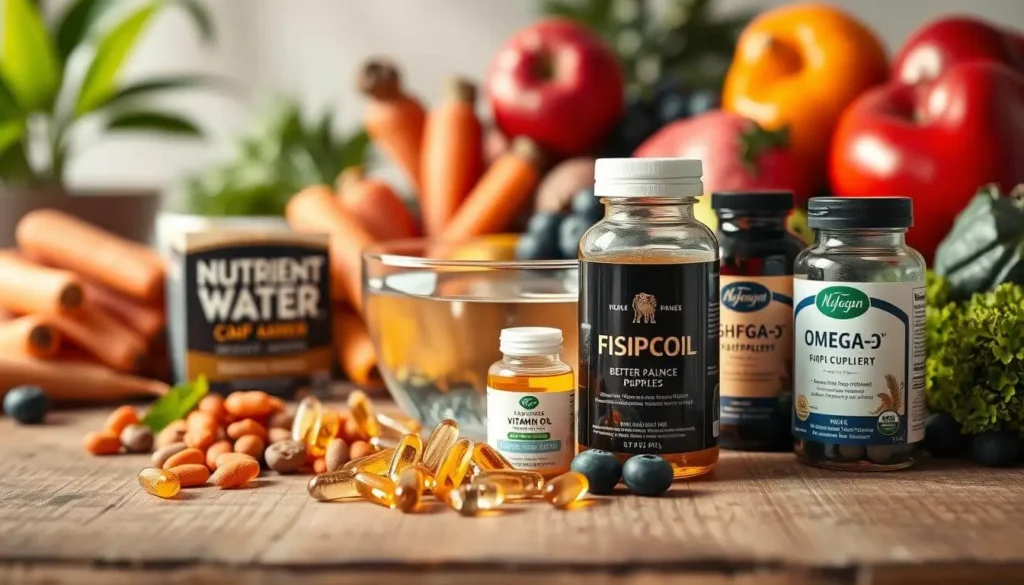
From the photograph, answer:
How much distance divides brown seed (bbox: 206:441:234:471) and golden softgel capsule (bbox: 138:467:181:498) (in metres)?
0.07

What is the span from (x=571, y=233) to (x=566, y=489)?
51 centimetres

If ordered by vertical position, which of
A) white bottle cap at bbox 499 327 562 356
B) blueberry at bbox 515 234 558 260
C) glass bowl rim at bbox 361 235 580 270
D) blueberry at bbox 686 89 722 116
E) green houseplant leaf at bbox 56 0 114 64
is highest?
green houseplant leaf at bbox 56 0 114 64

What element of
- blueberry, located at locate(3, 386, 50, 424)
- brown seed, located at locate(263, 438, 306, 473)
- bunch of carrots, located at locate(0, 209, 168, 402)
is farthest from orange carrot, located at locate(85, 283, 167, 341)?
brown seed, located at locate(263, 438, 306, 473)

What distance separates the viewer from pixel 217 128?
223 centimetres

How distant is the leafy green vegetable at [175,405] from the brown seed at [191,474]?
22 cm

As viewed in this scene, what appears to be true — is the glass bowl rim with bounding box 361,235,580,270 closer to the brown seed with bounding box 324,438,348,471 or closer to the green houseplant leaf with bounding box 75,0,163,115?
the brown seed with bounding box 324,438,348,471

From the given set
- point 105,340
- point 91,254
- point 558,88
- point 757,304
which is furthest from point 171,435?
point 558,88

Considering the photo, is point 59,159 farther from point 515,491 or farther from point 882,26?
point 882,26

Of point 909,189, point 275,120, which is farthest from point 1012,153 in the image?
point 275,120

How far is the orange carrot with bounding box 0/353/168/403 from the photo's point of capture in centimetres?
131

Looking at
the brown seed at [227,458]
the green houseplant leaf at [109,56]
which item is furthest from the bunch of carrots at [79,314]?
the brown seed at [227,458]

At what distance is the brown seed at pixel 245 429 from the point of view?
1.05m

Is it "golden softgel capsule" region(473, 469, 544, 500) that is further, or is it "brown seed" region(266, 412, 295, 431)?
"brown seed" region(266, 412, 295, 431)

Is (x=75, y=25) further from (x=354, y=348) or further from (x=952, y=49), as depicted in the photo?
(x=952, y=49)
